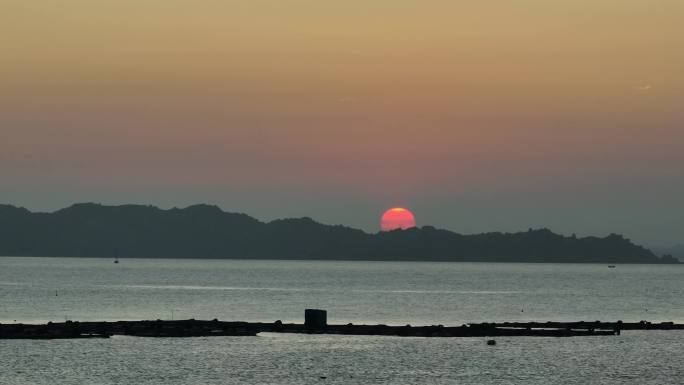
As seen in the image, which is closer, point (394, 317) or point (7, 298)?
point (394, 317)

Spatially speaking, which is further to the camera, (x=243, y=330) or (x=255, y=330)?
(x=243, y=330)

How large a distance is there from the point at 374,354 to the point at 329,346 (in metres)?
6.77

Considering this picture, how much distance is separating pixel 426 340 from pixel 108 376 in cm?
3672

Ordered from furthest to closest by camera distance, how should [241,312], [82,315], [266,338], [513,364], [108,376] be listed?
[241,312]
[82,315]
[266,338]
[513,364]
[108,376]

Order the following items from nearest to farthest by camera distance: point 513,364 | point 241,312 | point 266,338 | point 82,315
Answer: point 513,364 → point 266,338 → point 82,315 → point 241,312

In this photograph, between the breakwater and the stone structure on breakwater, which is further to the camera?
the stone structure on breakwater

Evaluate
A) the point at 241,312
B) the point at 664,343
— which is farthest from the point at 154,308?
the point at 664,343

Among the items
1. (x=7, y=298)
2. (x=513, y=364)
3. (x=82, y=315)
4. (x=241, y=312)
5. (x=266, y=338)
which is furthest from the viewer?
(x=7, y=298)

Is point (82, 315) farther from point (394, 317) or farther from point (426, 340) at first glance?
point (426, 340)

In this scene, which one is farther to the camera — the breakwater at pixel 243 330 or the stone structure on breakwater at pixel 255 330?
the stone structure on breakwater at pixel 255 330

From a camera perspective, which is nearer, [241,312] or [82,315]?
[82,315]

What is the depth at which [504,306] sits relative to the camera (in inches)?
7554

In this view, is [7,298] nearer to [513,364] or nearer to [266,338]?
[266,338]

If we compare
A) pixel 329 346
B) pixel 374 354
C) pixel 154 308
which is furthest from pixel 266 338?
pixel 154 308
